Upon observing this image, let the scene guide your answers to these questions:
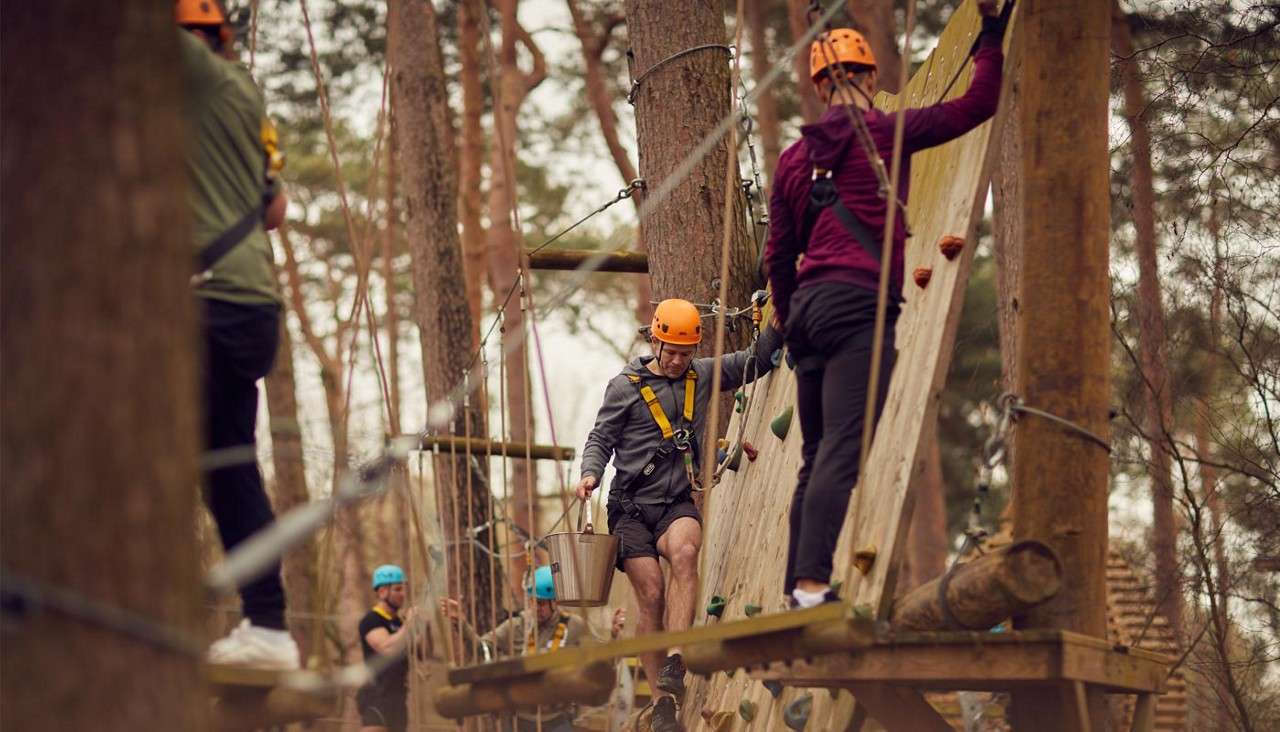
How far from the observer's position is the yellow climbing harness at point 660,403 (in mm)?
6473

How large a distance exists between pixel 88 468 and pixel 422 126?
10525 millimetres

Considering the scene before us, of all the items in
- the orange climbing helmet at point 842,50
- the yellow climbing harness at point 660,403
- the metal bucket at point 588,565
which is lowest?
the metal bucket at point 588,565

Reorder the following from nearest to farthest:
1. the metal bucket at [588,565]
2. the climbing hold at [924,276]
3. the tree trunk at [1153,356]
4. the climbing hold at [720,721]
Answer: the climbing hold at [924,276], the climbing hold at [720,721], the metal bucket at [588,565], the tree trunk at [1153,356]

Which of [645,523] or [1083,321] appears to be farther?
[645,523]

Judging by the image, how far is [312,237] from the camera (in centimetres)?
2152

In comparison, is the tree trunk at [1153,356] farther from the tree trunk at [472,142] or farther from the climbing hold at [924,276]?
the tree trunk at [472,142]

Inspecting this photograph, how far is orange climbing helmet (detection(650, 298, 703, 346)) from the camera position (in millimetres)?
6484

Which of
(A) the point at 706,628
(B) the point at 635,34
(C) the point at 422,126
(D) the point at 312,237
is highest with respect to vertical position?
(D) the point at 312,237

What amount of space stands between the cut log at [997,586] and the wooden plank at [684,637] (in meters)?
0.52

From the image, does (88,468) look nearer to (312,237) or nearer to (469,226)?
(469,226)

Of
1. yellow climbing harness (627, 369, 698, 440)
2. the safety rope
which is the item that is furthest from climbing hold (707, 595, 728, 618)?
the safety rope

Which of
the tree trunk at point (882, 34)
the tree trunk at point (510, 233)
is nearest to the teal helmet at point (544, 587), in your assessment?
the tree trunk at point (510, 233)

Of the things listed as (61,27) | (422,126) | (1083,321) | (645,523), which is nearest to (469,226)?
(422,126)

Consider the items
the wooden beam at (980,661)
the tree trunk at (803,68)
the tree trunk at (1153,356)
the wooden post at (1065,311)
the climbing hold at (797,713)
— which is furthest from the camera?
the tree trunk at (803,68)
